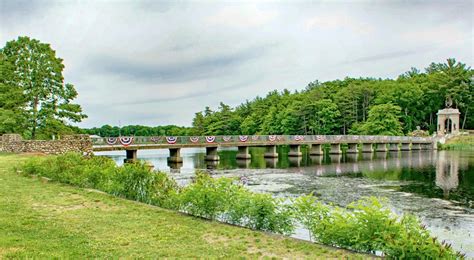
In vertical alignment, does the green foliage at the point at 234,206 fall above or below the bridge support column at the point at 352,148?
above

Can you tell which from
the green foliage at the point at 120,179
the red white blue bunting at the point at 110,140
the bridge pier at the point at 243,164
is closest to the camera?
the green foliage at the point at 120,179

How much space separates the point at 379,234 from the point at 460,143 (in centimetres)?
6891

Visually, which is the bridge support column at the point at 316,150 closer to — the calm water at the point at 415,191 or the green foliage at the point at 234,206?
the calm water at the point at 415,191

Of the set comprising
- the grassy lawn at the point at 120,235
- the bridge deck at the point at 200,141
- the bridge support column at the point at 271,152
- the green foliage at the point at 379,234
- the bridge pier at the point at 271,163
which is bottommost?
the bridge pier at the point at 271,163

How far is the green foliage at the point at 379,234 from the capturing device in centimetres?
580

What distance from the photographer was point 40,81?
33094mm

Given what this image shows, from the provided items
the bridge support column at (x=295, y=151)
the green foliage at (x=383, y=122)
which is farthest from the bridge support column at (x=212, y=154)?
the green foliage at (x=383, y=122)

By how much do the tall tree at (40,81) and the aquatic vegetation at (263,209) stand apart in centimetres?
1824

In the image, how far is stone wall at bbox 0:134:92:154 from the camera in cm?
2769

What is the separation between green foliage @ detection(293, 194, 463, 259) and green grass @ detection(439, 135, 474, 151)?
64695 mm

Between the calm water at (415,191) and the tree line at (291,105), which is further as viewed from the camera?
the tree line at (291,105)

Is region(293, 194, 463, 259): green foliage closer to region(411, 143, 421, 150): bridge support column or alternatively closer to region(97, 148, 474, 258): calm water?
Answer: region(97, 148, 474, 258): calm water

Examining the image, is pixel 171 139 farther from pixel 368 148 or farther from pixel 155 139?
pixel 368 148

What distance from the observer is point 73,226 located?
8.41m
